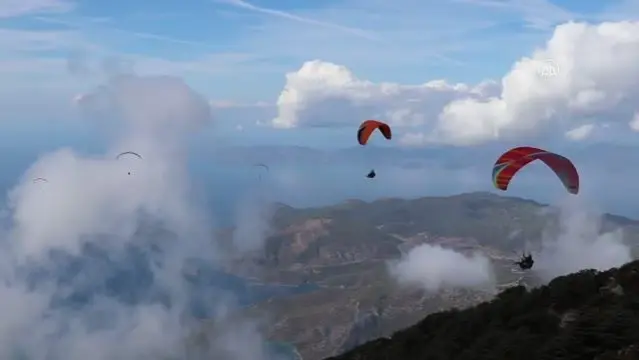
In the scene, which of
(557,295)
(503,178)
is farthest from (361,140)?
(557,295)

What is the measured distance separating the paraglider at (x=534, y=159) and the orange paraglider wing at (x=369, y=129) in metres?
20.8

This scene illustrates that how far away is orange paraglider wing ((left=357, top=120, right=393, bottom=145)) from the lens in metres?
61.9

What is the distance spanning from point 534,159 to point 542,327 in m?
15.1

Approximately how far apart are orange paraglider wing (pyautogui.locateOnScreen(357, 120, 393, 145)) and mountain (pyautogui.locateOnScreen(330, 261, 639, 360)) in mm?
29999

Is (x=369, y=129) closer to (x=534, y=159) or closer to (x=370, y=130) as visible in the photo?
(x=370, y=130)

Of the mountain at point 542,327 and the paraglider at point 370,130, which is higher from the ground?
the paraglider at point 370,130

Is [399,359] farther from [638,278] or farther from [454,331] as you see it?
[638,278]

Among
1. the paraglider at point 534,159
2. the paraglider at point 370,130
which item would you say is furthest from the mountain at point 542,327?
the paraglider at point 370,130

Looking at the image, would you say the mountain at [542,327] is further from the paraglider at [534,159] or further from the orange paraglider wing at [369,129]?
the orange paraglider wing at [369,129]

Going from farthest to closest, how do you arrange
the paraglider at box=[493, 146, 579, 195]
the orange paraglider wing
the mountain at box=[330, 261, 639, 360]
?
the orange paraglider wing, the paraglider at box=[493, 146, 579, 195], the mountain at box=[330, 261, 639, 360]

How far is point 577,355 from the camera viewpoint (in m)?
20.3

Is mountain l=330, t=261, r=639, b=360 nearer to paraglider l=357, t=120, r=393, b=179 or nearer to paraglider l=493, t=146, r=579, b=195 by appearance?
paraglider l=493, t=146, r=579, b=195

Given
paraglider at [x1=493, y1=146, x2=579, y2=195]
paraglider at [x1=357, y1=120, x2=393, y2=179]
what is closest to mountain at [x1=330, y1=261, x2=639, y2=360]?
paraglider at [x1=493, y1=146, x2=579, y2=195]

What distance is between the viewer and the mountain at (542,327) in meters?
20.7
